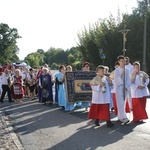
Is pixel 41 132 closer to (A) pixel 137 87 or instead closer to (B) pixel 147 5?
(A) pixel 137 87

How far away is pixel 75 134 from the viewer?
9109 millimetres

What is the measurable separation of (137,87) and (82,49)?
2917cm

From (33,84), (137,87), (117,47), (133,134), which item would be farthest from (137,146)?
(117,47)

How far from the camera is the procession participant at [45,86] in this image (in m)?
17.0

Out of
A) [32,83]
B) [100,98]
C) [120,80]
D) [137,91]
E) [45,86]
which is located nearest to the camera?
[100,98]

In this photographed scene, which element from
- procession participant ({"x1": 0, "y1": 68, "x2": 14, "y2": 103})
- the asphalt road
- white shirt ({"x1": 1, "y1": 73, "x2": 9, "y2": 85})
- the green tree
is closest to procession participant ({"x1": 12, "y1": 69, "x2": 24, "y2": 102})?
procession participant ({"x1": 0, "y1": 68, "x2": 14, "y2": 103})

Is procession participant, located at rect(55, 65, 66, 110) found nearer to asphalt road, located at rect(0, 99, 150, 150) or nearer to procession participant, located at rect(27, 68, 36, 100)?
asphalt road, located at rect(0, 99, 150, 150)

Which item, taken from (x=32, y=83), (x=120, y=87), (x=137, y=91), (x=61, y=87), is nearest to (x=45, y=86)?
(x=61, y=87)

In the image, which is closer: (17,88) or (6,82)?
(17,88)

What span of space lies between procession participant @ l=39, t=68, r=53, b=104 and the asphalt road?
14.2 ft

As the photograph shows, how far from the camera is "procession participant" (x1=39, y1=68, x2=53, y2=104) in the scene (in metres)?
17.0

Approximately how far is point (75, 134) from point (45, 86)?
8085 mm

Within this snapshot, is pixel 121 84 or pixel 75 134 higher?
pixel 121 84

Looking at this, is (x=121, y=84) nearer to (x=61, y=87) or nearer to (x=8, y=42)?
(x=61, y=87)
